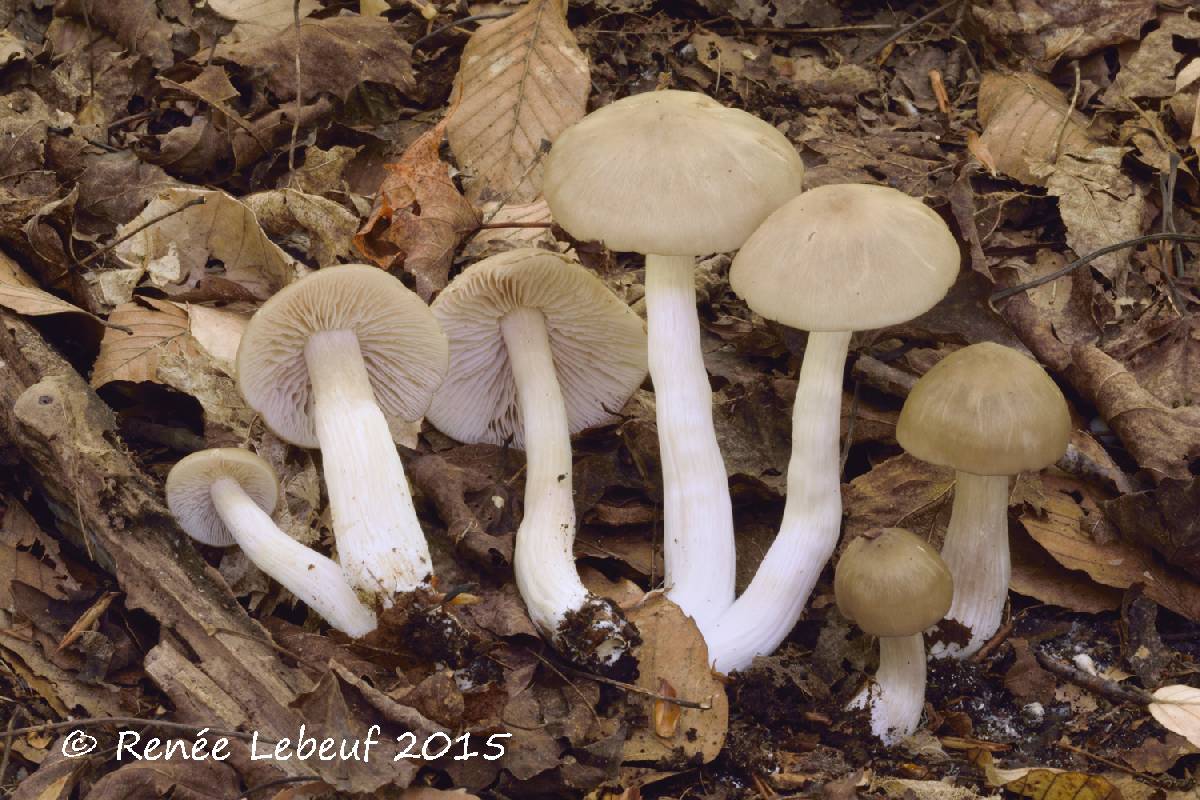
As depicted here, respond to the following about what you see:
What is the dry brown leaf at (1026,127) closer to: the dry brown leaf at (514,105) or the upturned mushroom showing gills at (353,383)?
the dry brown leaf at (514,105)

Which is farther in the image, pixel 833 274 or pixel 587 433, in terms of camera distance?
pixel 587 433

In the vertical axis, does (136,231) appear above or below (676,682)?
above

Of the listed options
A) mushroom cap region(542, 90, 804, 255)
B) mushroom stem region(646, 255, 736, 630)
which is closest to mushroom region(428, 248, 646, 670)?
mushroom stem region(646, 255, 736, 630)

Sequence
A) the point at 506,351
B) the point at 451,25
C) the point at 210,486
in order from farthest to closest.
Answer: the point at 451,25 → the point at 506,351 → the point at 210,486

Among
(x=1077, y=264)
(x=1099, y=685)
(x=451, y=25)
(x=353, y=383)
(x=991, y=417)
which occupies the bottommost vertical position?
(x=1099, y=685)

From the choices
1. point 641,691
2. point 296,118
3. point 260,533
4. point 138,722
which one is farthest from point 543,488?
point 296,118

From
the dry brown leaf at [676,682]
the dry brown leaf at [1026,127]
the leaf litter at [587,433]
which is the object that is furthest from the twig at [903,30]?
the dry brown leaf at [676,682]

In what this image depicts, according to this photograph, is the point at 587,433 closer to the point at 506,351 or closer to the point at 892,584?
the point at 506,351
